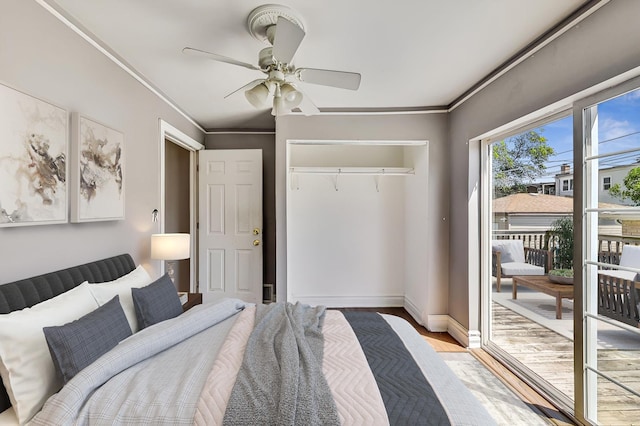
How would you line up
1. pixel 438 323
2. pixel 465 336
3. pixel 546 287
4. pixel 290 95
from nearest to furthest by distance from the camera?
pixel 290 95 < pixel 546 287 < pixel 465 336 < pixel 438 323

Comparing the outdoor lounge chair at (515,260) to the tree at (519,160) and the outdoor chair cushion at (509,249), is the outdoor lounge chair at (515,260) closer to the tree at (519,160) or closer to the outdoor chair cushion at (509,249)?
the outdoor chair cushion at (509,249)

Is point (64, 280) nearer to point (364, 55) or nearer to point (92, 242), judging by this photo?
point (92, 242)

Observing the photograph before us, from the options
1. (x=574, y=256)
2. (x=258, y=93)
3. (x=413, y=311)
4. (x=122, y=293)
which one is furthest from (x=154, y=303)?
(x=413, y=311)

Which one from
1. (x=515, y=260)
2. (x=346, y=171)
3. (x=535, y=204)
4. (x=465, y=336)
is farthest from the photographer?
(x=346, y=171)

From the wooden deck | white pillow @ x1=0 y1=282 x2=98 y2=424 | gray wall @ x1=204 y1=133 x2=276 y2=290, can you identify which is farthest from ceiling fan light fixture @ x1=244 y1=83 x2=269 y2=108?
the wooden deck

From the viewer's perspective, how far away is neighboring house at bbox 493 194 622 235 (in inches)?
72.1

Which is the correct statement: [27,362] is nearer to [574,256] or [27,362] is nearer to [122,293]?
[122,293]

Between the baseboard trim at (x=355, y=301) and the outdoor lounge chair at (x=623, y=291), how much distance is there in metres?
2.60

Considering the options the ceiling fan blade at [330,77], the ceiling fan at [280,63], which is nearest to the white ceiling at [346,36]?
the ceiling fan at [280,63]

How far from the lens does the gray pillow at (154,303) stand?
1.82m

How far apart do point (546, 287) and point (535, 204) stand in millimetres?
630

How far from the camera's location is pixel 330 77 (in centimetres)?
197

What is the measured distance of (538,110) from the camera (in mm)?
2154

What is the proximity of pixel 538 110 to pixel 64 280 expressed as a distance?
10.2ft
